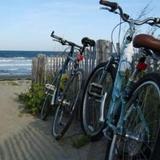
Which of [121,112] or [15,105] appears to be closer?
[121,112]

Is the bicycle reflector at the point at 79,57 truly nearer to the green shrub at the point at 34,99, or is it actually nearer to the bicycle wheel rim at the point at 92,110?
the bicycle wheel rim at the point at 92,110

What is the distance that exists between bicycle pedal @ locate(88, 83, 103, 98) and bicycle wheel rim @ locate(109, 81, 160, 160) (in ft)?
4.09

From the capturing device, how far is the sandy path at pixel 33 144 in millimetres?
6924

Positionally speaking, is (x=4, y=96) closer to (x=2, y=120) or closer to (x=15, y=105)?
(x=15, y=105)

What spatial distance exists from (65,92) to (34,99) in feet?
7.40

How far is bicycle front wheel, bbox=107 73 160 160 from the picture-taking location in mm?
4981

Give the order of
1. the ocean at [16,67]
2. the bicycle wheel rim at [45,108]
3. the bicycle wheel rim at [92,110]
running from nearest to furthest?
Result: the bicycle wheel rim at [92,110] < the bicycle wheel rim at [45,108] < the ocean at [16,67]

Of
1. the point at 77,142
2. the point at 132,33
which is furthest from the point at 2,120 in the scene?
the point at 132,33

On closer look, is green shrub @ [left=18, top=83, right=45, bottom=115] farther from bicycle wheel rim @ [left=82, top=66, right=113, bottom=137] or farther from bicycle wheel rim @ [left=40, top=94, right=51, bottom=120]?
bicycle wheel rim @ [left=82, top=66, right=113, bottom=137]

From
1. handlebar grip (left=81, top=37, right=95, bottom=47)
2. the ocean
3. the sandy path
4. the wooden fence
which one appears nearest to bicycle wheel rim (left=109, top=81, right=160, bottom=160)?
the wooden fence

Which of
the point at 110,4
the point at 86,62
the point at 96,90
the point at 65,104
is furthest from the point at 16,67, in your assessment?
the point at 110,4

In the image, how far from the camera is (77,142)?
7344 millimetres

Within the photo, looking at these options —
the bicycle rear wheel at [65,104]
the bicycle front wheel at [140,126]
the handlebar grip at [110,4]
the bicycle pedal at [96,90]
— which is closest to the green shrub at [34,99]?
the bicycle rear wheel at [65,104]

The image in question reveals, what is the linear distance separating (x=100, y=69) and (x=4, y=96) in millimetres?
5922
